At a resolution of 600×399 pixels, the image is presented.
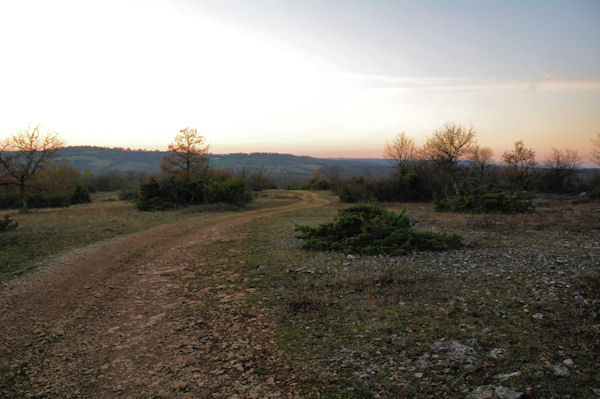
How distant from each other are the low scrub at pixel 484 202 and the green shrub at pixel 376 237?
37.2ft

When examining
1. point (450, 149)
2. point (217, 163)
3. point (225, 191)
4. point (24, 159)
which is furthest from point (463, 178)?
point (217, 163)

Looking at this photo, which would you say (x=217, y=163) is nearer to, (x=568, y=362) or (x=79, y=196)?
(x=79, y=196)

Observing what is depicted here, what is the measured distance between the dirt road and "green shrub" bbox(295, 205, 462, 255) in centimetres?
348

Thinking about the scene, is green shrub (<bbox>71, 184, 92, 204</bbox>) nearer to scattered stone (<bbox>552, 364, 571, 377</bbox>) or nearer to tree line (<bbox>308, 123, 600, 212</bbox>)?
tree line (<bbox>308, 123, 600, 212</bbox>)

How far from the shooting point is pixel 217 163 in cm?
10062

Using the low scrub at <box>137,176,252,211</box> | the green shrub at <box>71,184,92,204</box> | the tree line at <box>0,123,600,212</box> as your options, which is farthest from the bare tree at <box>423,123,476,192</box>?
the green shrub at <box>71,184,92,204</box>

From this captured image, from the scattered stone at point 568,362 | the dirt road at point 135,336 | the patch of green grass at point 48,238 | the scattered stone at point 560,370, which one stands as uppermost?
the scattered stone at point 568,362

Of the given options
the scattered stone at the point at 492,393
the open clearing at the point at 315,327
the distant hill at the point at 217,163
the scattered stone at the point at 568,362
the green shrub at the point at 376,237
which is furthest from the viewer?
the distant hill at the point at 217,163

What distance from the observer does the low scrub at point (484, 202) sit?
60.7ft

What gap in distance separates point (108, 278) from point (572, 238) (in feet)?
45.9

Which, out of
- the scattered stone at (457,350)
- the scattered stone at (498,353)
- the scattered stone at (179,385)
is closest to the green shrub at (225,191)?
the scattered stone at (179,385)

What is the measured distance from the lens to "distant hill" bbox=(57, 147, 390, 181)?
93125 mm

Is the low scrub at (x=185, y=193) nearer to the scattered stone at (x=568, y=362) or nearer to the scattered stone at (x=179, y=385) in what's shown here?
the scattered stone at (x=179, y=385)

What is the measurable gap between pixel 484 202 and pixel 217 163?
297 feet
